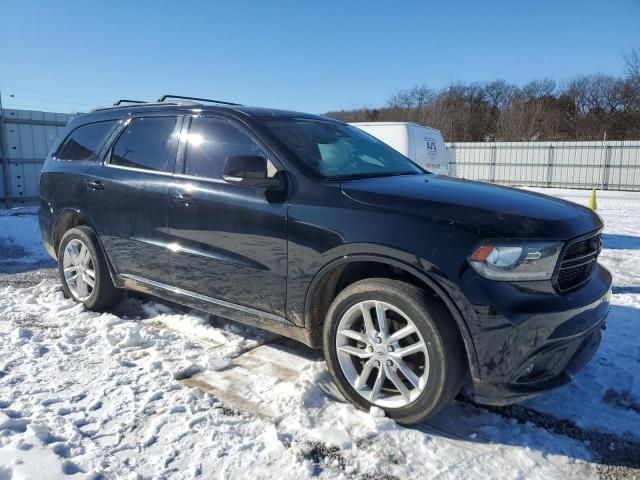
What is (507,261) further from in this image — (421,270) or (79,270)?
(79,270)

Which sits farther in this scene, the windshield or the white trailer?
the white trailer

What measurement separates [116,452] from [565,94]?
52608 millimetres

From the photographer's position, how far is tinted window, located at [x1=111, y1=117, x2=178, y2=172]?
3.90 meters

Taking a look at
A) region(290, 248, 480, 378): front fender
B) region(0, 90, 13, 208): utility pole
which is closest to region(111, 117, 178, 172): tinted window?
region(290, 248, 480, 378): front fender

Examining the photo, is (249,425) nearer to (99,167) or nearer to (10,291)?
(99,167)

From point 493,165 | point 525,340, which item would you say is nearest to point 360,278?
point 525,340

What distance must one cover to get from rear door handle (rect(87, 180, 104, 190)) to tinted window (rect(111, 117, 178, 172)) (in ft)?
0.71

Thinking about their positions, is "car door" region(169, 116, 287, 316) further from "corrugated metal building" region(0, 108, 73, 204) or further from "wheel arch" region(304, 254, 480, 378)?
"corrugated metal building" region(0, 108, 73, 204)

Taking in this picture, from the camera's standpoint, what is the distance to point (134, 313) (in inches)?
181

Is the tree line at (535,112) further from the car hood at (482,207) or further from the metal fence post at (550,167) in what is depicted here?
the car hood at (482,207)

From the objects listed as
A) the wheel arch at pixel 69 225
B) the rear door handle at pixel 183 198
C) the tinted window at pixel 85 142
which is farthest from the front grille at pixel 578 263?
the tinted window at pixel 85 142

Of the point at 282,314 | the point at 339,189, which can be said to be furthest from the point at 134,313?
the point at 339,189

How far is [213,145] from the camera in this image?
365cm

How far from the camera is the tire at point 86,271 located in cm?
441
